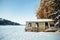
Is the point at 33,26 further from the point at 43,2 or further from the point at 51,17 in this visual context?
the point at 43,2

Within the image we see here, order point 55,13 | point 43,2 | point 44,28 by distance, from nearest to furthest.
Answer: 1. point 44,28
2. point 55,13
3. point 43,2

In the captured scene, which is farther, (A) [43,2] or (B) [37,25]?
(A) [43,2]

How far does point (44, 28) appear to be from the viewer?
7475 cm

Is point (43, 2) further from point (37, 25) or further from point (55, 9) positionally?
point (37, 25)

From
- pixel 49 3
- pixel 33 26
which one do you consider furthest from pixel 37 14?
pixel 33 26

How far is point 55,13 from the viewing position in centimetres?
8025

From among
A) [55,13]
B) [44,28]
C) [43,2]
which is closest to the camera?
[44,28]

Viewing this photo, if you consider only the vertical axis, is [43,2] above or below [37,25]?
above

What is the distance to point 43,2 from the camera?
297 ft

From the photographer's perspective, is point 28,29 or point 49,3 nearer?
point 28,29

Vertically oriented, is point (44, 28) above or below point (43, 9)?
below

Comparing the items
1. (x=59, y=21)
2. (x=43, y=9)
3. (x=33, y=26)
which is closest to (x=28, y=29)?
(x=33, y=26)

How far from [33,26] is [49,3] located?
1218cm

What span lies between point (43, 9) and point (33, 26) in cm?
1655
